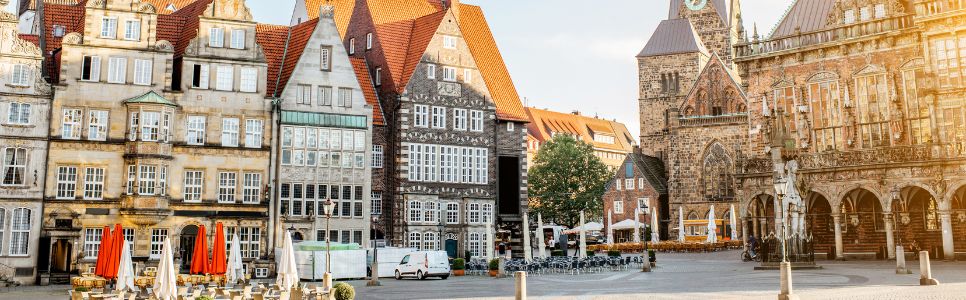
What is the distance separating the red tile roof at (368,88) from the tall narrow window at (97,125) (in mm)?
13401

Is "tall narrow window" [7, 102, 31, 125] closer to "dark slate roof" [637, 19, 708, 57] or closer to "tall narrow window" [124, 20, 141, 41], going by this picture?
"tall narrow window" [124, 20, 141, 41]

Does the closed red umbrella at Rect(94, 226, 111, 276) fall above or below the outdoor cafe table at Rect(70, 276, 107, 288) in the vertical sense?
above

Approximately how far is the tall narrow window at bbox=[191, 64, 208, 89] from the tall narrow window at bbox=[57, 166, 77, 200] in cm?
650

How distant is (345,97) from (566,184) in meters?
44.9

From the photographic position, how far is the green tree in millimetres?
86188

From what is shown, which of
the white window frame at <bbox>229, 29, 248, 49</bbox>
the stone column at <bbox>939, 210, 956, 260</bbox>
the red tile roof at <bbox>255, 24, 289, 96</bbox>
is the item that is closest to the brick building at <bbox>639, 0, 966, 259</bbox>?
the stone column at <bbox>939, 210, 956, 260</bbox>

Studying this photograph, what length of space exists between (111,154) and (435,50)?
18.5 m

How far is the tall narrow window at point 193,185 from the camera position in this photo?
40.6m

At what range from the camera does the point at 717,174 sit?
76062 millimetres

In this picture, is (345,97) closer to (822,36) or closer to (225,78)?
(225,78)

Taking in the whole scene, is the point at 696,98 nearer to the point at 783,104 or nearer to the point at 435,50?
the point at 783,104

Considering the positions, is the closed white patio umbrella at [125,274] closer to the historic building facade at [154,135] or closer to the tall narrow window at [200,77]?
the historic building facade at [154,135]

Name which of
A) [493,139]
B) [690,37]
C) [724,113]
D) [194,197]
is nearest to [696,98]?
[724,113]

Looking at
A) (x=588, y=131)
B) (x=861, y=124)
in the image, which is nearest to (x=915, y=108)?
(x=861, y=124)
